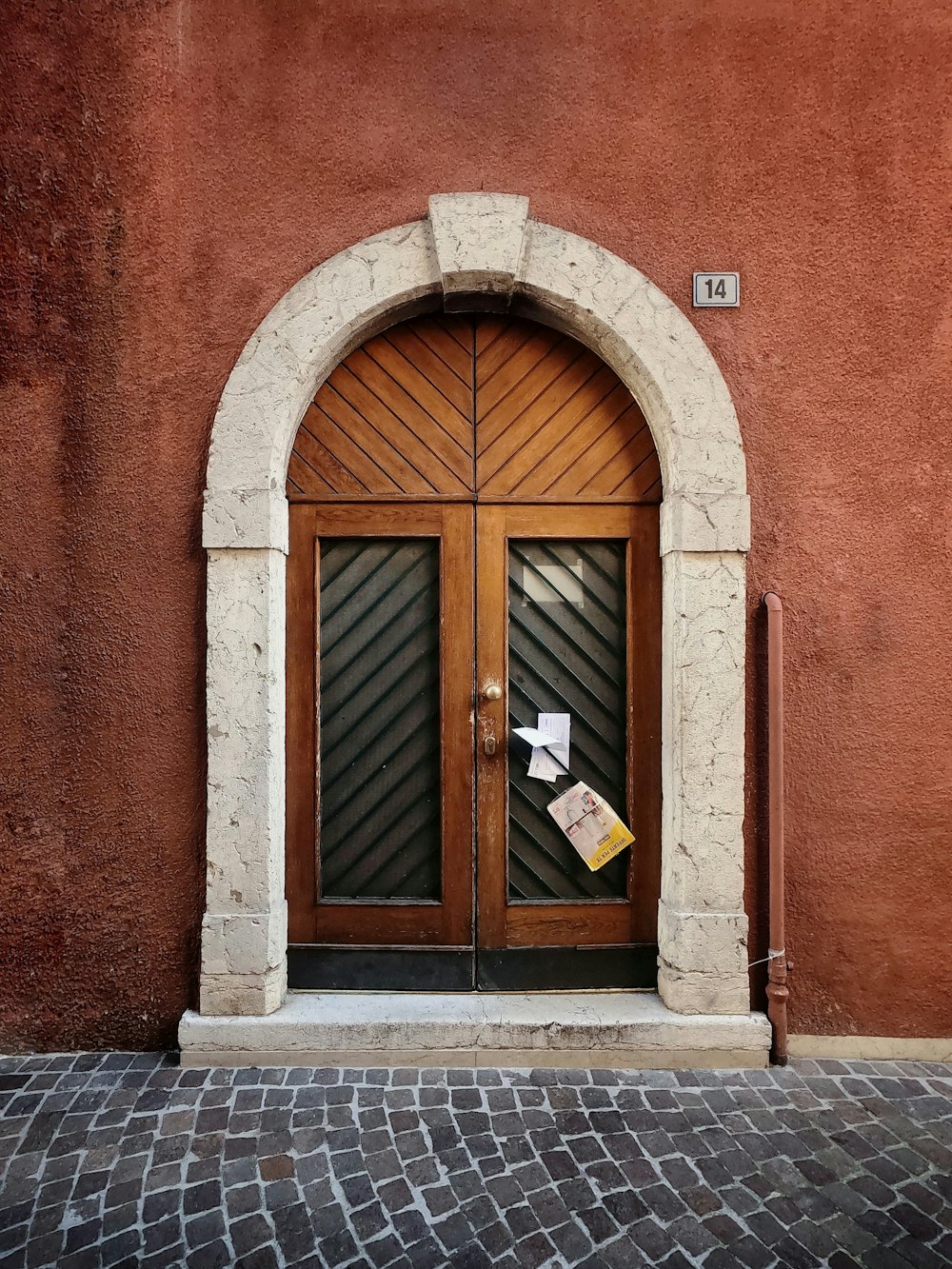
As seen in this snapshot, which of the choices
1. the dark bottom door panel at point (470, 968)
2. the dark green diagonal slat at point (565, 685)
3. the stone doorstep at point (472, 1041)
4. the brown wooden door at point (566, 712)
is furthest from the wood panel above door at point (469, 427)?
the stone doorstep at point (472, 1041)

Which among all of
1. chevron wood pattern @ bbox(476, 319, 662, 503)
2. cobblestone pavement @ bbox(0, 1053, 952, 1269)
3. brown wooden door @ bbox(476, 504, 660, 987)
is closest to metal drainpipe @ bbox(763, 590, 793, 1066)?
cobblestone pavement @ bbox(0, 1053, 952, 1269)

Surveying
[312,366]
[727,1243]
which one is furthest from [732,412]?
[727,1243]

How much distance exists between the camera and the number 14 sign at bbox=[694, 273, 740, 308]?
3127mm

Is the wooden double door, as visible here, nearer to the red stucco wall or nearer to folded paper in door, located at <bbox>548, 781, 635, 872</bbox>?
folded paper in door, located at <bbox>548, 781, 635, 872</bbox>

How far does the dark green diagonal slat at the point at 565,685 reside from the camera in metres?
3.29

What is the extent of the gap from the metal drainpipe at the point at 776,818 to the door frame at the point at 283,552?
127 mm

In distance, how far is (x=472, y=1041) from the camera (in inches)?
116

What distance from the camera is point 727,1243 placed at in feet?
6.97

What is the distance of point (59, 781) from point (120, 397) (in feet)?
5.65

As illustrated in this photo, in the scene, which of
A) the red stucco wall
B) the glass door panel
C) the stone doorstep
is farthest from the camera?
the glass door panel

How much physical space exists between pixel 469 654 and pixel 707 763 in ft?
3.80

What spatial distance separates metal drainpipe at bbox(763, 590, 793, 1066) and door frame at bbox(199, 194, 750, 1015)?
13cm

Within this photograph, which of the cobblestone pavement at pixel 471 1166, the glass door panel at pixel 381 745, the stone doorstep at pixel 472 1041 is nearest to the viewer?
the cobblestone pavement at pixel 471 1166

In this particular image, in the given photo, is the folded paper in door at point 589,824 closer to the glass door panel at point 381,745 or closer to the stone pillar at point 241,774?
the glass door panel at point 381,745
